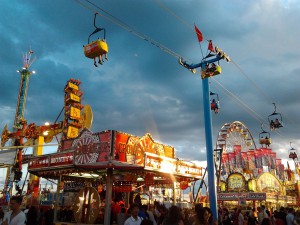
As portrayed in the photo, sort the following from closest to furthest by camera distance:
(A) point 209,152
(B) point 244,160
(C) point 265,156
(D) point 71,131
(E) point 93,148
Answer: (E) point 93,148, (A) point 209,152, (D) point 71,131, (B) point 244,160, (C) point 265,156

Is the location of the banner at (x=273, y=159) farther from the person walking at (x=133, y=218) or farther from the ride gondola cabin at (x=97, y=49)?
the person walking at (x=133, y=218)

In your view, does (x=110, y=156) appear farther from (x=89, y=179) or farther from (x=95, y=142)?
(x=89, y=179)

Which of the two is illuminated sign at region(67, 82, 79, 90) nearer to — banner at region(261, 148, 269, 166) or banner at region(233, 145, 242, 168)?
banner at region(233, 145, 242, 168)

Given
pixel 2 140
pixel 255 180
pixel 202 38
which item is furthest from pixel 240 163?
pixel 2 140

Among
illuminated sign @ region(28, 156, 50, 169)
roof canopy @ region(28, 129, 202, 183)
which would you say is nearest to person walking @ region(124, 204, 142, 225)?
roof canopy @ region(28, 129, 202, 183)

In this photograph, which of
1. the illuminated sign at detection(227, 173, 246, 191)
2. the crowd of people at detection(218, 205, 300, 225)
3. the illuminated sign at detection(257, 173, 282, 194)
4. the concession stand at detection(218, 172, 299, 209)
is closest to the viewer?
the crowd of people at detection(218, 205, 300, 225)

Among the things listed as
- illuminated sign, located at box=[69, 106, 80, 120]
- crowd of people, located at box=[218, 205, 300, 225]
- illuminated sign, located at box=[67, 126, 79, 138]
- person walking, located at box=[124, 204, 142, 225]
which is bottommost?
crowd of people, located at box=[218, 205, 300, 225]

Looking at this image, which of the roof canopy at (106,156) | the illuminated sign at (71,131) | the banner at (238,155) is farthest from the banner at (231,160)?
the roof canopy at (106,156)

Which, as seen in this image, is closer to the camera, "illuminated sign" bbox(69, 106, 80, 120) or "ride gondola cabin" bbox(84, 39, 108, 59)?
"ride gondola cabin" bbox(84, 39, 108, 59)

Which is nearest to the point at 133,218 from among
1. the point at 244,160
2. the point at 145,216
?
the point at 145,216

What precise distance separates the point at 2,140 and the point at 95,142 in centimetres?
3644

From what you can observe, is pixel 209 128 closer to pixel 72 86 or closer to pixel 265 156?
pixel 265 156

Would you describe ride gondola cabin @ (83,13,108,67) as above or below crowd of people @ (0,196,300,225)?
above

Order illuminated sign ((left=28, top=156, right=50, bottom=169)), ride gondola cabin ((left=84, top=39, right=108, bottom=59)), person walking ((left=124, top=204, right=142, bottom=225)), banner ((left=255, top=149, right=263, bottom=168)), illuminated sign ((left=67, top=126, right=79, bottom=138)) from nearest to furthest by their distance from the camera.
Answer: person walking ((left=124, top=204, right=142, bottom=225)), ride gondola cabin ((left=84, top=39, right=108, bottom=59)), illuminated sign ((left=28, top=156, right=50, bottom=169)), illuminated sign ((left=67, top=126, right=79, bottom=138)), banner ((left=255, top=149, right=263, bottom=168))
